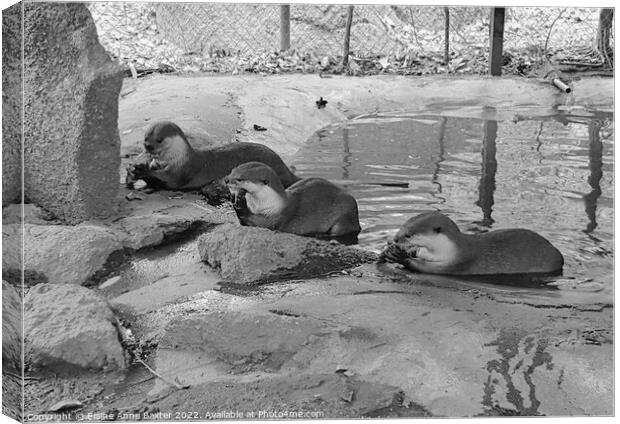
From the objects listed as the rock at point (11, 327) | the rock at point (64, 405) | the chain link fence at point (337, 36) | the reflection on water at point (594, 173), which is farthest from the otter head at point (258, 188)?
the rock at point (64, 405)

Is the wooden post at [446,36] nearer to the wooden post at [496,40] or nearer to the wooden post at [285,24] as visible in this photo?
the wooden post at [496,40]

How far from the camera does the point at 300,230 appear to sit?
16.5 feet

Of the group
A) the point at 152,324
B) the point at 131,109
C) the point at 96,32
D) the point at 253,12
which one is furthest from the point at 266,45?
the point at 131,109

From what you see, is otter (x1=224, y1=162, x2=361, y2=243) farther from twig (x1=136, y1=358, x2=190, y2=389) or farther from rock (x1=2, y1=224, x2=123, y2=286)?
twig (x1=136, y1=358, x2=190, y2=389)

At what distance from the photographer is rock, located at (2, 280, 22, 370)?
→ 3.29m

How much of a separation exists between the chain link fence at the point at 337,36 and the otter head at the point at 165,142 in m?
1.41

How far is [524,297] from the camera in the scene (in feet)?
13.6

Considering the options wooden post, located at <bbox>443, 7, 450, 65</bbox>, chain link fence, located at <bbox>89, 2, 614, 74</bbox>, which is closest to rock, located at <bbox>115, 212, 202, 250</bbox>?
Result: chain link fence, located at <bbox>89, 2, 614, 74</bbox>

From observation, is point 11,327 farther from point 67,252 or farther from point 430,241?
point 430,241

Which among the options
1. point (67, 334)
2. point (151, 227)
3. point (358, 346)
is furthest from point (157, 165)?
point (358, 346)

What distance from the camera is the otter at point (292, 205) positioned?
4.89m

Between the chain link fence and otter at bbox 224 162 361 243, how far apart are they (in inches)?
27.4

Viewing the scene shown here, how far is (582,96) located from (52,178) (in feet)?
7.37

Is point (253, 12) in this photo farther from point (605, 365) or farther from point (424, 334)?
point (605, 365)
